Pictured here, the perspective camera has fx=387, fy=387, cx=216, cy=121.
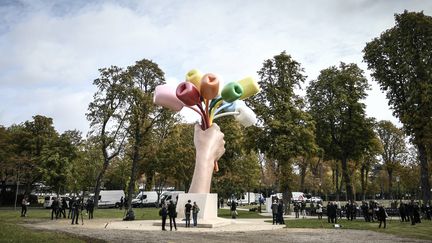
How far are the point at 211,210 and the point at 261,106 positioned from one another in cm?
1432

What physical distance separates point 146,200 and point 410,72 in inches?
1442

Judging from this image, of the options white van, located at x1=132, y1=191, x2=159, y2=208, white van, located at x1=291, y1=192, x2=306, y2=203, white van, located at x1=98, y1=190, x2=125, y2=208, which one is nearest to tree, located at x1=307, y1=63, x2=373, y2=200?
white van, located at x1=291, y1=192, x2=306, y2=203

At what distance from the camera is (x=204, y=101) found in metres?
26.8

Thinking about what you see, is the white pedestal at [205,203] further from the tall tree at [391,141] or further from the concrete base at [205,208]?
the tall tree at [391,141]

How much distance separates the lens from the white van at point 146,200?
52.4 m

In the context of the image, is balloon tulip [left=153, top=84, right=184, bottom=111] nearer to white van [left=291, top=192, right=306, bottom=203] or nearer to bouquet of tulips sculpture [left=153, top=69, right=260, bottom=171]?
bouquet of tulips sculpture [left=153, top=69, right=260, bottom=171]

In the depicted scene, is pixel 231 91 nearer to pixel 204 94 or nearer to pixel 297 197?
pixel 204 94

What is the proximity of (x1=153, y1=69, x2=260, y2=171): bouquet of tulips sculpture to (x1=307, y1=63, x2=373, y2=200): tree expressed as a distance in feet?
51.3

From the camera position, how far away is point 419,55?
30000 mm

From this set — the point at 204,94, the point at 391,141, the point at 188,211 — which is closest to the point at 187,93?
the point at 204,94

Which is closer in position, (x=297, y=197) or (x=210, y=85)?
(x=210, y=85)

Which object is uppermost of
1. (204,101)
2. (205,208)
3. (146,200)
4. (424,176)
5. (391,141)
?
(391,141)

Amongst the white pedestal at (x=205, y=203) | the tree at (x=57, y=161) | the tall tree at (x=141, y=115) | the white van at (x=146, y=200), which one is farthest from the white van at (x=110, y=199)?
the white pedestal at (x=205, y=203)

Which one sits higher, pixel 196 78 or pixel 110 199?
pixel 196 78
